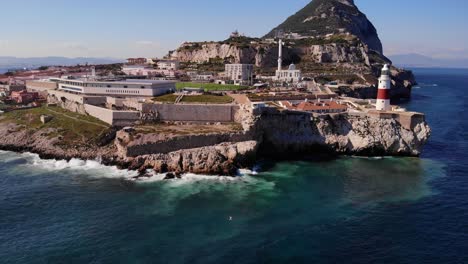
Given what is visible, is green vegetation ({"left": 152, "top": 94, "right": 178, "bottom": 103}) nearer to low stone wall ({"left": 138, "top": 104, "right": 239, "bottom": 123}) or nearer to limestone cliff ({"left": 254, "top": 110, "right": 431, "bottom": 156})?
low stone wall ({"left": 138, "top": 104, "right": 239, "bottom": 123})

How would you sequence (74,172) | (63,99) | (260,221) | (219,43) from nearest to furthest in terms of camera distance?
(260,221), (74,172), (63,99), (219,43)

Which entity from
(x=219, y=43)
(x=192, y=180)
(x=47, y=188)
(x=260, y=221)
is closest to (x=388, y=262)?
(x=260, y=221)

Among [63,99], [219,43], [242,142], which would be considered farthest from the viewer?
[219,43]

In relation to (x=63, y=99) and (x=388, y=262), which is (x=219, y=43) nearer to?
(x=63, y=99)

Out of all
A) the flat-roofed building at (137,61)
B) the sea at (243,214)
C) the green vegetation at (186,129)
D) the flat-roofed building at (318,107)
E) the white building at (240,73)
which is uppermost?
the flat-roofed building at (137,61)

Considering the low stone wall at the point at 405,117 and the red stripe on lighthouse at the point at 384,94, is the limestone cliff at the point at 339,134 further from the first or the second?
the red stripe on lighthouse at the point at 384,94

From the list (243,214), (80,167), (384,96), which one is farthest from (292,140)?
(80,167)

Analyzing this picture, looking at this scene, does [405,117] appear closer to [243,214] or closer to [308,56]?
[243,214]

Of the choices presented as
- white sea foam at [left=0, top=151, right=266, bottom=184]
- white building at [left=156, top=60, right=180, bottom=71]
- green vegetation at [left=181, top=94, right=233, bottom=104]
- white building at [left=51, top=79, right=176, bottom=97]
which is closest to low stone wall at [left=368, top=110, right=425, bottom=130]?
white sea foam at [left=0, top=151, right=266, bottom=184]

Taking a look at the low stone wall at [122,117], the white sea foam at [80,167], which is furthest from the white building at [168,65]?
the white sea foam at [80,167]
